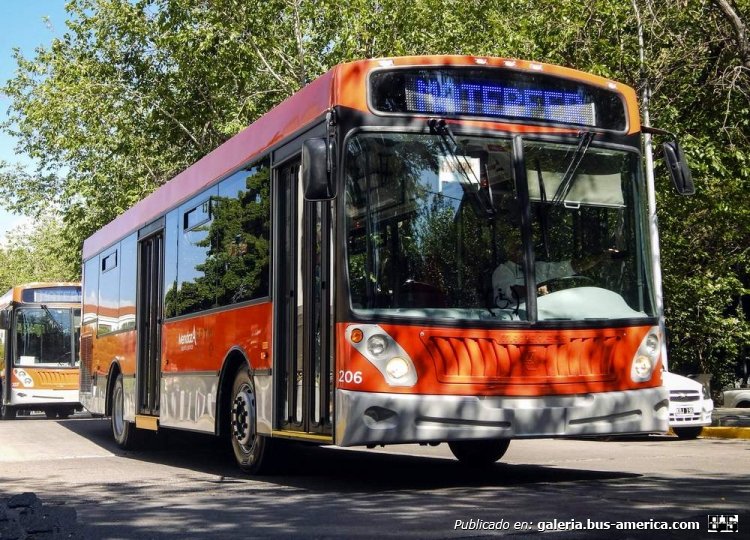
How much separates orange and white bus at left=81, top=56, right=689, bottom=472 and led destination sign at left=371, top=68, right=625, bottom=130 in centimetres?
2

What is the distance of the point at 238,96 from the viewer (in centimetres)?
3222

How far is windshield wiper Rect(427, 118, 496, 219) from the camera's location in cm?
857

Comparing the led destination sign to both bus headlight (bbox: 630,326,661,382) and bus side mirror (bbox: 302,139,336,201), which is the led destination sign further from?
bus headlight (bbox: 630,326,661,382)

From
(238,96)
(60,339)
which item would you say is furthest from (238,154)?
(238,96)

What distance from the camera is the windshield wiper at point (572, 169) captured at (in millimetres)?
8845

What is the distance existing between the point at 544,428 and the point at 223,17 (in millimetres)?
22580

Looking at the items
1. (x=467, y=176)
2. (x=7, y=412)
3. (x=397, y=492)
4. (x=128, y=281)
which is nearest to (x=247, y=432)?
(x=397, y=492)

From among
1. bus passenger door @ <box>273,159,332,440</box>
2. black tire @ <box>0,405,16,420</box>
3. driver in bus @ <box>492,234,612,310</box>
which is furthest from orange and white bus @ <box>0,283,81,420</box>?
driver in bus @ <box>492,234,612,310</box>

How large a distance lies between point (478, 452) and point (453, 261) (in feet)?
11.2

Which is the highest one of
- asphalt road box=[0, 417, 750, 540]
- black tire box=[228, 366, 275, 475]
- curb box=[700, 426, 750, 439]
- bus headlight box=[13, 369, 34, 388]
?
bus headlight box=[13, 369, 34, 388]

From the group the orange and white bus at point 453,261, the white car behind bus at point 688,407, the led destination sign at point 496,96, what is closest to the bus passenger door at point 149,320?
the orange and white bus at point 453,261

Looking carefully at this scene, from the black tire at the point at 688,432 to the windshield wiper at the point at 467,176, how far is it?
9.69 m

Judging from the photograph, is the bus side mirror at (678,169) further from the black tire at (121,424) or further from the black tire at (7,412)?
the black tire at (7,412)

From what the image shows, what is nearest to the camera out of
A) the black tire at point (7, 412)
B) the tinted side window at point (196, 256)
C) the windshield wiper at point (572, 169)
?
the windshield wiper at point (572, 169)
